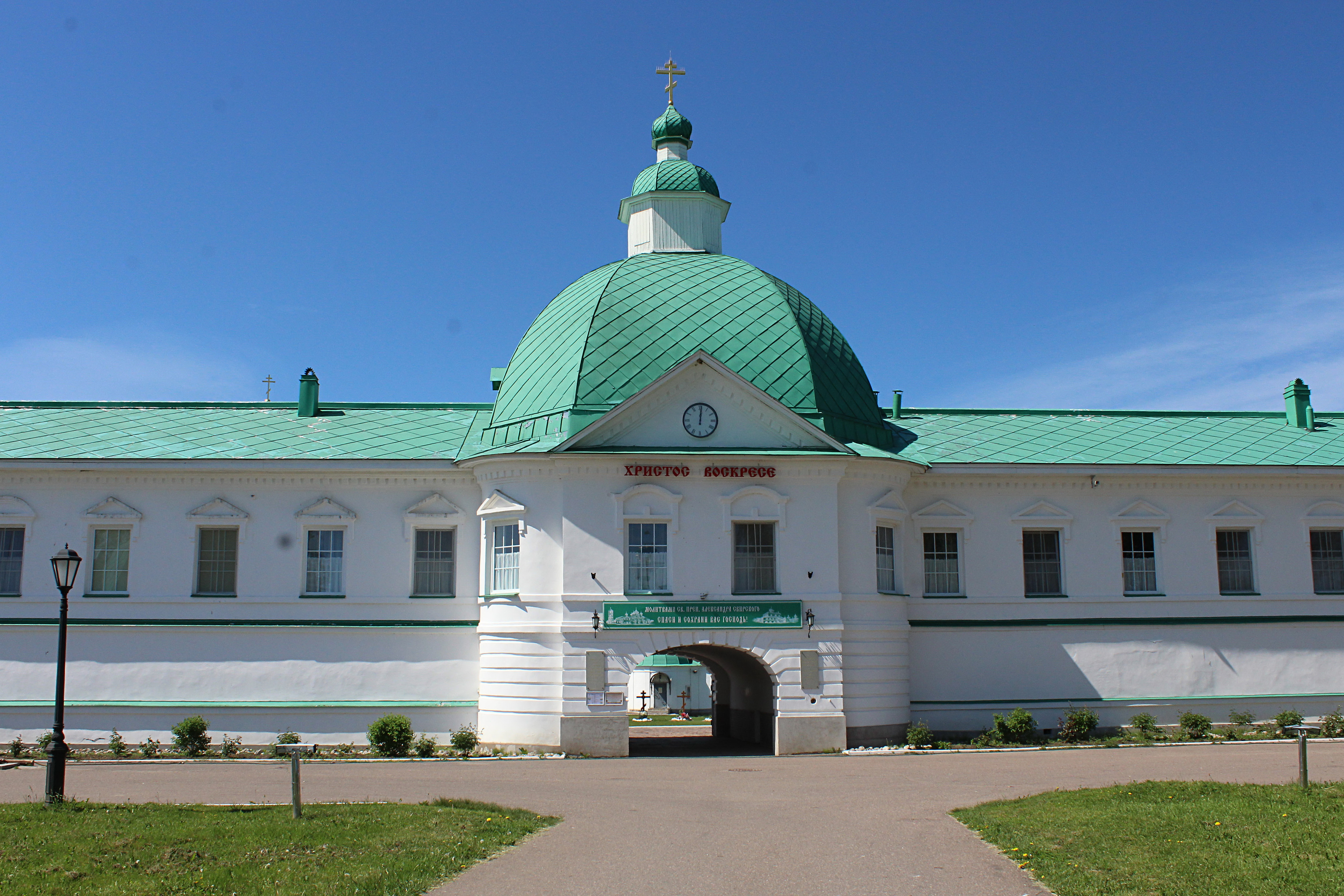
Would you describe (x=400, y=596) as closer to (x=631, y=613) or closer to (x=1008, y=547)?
(x=631, y=613)

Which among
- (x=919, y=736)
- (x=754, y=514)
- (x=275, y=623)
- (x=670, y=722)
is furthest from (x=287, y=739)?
(x=670, y=722)

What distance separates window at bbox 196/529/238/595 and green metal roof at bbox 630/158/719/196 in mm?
14643

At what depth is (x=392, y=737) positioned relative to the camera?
24.0m

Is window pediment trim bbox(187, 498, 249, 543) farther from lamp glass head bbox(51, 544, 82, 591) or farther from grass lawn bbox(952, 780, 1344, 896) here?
grass lawn bbox(952, 780, 1344, 896)

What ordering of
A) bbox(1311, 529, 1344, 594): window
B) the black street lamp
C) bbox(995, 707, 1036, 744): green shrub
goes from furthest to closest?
bbox(1311, 529, 1344, 594): window, bbox(995, 707, 1036, 744): green shrub, the black street lamp

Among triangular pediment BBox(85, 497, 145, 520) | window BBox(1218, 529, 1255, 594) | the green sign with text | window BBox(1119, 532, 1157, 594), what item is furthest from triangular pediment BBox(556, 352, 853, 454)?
triangular pediment BBox(85, 497, 145, 520)

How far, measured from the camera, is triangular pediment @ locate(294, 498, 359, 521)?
2641 cm

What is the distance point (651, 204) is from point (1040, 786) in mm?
19617

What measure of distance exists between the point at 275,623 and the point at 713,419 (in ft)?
37.1

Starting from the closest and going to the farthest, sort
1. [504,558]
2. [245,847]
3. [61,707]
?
[245,847] < [61,707] < [504,558]

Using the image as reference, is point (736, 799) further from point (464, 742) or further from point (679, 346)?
point (679, 346)

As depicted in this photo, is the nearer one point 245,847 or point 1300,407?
point 245,847

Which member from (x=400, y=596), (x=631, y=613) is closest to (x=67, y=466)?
(x=400, y=596)

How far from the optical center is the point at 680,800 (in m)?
16.7
